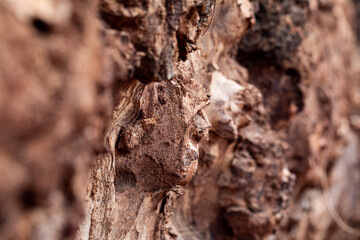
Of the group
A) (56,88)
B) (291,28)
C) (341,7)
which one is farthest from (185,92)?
(341,7)

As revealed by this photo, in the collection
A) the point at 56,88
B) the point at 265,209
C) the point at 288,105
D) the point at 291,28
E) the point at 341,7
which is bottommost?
the point at 265,209

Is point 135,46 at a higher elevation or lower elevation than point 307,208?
higher

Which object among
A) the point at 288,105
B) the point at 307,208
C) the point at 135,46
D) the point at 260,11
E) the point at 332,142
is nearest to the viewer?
the point at 135,46

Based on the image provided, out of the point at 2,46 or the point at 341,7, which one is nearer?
the point at 2,46

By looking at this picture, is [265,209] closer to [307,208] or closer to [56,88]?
[307,208]

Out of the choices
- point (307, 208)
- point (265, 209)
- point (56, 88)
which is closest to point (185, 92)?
point (56, 88)

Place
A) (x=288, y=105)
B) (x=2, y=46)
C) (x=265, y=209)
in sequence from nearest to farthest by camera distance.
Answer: (x=2, y=46), (x=265, y=209), (x=288, y=105)
